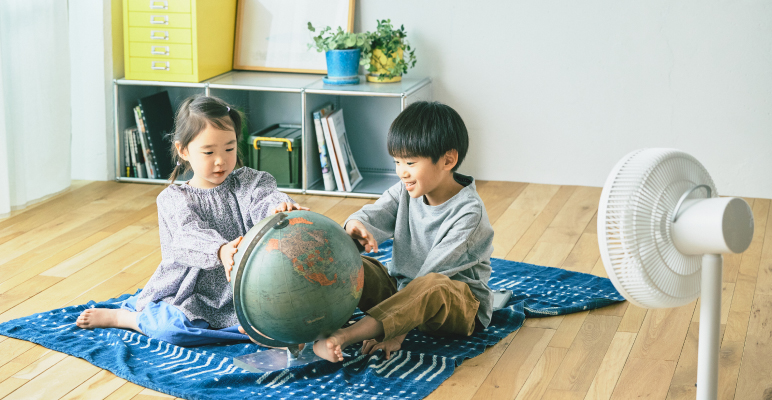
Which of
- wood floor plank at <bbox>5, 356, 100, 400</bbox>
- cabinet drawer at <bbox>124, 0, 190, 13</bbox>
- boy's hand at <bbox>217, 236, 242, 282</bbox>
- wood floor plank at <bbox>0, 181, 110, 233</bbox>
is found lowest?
wood floor plank at <bbox>5, 356, 100, 400</bbox>

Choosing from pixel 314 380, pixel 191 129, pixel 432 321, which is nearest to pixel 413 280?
pixel 432 321

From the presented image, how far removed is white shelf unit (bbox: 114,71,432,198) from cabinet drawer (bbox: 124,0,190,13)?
36cm

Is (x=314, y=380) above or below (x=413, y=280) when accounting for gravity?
below

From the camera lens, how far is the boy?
2.05 m

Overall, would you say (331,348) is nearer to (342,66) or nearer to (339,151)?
(339,151)

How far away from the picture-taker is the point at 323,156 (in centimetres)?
387

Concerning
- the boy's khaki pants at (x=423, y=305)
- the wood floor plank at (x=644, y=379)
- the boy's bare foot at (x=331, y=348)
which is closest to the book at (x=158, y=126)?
the boy's khaki pants at (x=423, y=305)

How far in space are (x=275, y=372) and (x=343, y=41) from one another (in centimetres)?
222

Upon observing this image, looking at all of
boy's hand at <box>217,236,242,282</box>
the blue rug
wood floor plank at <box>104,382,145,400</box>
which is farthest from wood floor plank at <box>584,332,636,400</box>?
wood floor plank at <box>104,382,145,400</box>

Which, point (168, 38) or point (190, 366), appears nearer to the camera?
point (190, 366)

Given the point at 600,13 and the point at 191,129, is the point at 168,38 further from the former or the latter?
the point at 600,13

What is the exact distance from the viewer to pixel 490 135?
4.09 metres

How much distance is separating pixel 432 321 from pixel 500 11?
88.4 inches

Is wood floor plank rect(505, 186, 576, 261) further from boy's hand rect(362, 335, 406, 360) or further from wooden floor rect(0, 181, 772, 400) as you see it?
boy's hand rect(362, 335, 406, 360)
